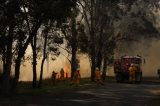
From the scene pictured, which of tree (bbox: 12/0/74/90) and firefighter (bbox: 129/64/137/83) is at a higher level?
tree (bbox: 12/0/74/90)

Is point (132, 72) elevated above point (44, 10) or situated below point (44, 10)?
below

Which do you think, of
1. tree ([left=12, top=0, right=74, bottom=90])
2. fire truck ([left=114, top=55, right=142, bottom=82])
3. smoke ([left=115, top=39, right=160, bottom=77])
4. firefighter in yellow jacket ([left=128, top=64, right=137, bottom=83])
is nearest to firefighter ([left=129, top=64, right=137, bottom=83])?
firefighter in yellow jacket ([left=128, top=64, right=137, bottom=83])

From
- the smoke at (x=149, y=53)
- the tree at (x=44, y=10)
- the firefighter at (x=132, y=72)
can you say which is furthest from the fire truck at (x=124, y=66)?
the smoke at (x=149, y=53)

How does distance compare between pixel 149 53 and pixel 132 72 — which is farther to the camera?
pixel 149 53

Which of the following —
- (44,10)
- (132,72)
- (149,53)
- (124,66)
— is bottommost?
(132,72)

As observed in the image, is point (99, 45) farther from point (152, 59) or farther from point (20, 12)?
point (152, 59)

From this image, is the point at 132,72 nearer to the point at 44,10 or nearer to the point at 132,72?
the point at 132,72

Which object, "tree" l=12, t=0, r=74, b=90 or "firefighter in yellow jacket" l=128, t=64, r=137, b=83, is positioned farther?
"firefighter in yellow jacket" l=128, t=64, r=137, b=83

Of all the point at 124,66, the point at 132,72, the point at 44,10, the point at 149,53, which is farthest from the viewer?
the point at 149,53

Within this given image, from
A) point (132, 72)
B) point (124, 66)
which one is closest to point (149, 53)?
point (124, 66)

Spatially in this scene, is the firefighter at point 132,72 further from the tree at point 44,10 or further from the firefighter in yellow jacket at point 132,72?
the tree at point 44,10

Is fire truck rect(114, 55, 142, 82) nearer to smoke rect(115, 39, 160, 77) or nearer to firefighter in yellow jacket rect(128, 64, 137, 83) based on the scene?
firefighter in yellow jacket rect(128, 64, 137, 83)

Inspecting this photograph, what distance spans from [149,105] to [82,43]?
119 ft

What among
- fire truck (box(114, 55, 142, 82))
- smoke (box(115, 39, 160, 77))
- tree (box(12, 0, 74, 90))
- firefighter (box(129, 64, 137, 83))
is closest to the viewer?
tree (box(12, 0, 74, 90))
